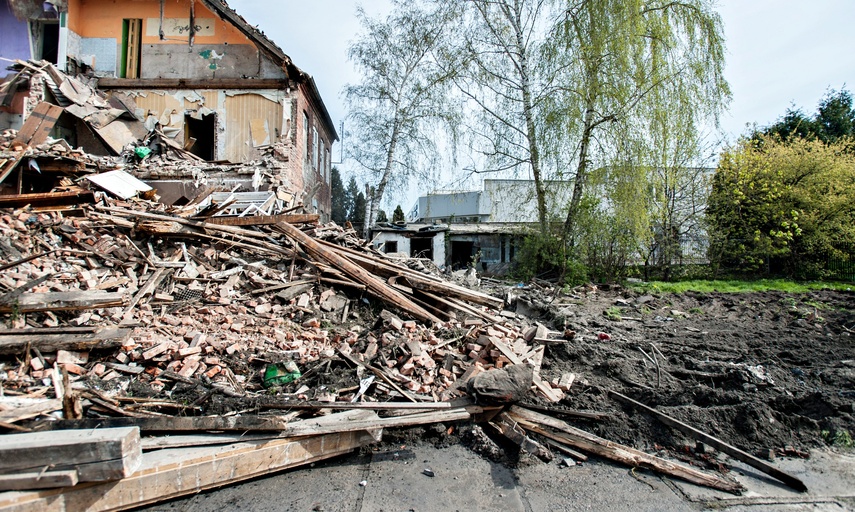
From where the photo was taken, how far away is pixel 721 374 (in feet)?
17.6

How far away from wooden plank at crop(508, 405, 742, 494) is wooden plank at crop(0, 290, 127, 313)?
4.71m

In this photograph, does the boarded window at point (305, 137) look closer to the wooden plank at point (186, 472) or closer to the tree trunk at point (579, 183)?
the tree trunk at point (579, 183)

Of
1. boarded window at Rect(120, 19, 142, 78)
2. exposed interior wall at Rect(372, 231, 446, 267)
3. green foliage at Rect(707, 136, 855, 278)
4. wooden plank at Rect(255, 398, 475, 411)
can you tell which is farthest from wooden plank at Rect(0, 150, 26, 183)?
green foliage at Rect(707, 136, 855, 278)

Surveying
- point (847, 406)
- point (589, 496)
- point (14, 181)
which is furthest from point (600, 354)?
point (14, 181)

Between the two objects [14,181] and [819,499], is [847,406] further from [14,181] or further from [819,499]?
[14,181]

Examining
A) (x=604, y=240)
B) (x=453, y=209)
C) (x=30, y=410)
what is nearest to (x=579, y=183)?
(x=604, y=240)

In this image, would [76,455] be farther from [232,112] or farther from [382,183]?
[382,183]

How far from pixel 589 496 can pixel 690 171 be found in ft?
57.0

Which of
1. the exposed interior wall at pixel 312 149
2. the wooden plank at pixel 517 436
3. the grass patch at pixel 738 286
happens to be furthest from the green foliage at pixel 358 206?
the wooden plank at pixel 517 436

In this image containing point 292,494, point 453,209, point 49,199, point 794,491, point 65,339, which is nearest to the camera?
point 292,494

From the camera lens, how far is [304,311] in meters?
6.08

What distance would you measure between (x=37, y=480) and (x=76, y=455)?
22 centimetres

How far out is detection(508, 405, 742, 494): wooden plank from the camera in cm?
350

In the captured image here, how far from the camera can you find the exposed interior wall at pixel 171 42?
13.5 metres
